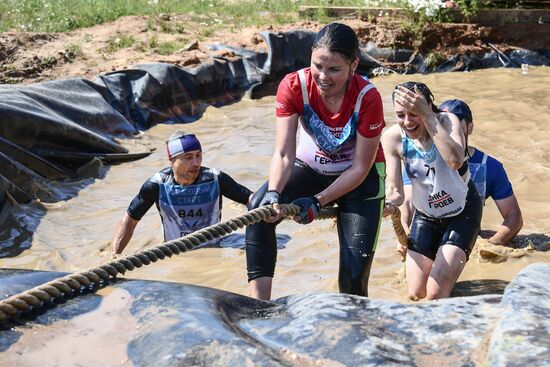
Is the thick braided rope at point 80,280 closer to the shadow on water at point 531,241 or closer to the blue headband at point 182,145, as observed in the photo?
the blue headband at point 182,145

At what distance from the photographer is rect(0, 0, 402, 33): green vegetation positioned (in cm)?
1305

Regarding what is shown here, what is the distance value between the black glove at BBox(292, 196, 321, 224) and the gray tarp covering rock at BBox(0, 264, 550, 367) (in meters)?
1.38

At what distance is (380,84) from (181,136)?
6.76 m

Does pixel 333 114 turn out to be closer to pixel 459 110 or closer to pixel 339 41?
pixel 339 41

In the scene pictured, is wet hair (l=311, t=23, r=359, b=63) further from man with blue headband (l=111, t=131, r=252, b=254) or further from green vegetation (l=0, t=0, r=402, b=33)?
green vegetation (l=0, t=0, r=402, b=33)

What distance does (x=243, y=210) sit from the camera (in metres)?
7.21

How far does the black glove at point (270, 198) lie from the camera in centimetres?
389

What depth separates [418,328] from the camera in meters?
2.18

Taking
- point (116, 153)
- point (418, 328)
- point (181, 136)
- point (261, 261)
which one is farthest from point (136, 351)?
point (116, 153)

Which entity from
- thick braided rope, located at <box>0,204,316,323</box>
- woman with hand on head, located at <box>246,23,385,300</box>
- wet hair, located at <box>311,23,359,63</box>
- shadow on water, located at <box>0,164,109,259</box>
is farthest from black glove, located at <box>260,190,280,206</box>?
shadow on water, located at <box>0,164,109,259</box>

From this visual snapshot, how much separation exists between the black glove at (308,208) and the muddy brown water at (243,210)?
129 centimetres

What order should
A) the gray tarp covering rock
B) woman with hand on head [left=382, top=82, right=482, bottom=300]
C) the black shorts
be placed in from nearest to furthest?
the gray tarp covering rock < woman with hand on head [left=382, top=82, right=482, bottom=300] < the black shorts

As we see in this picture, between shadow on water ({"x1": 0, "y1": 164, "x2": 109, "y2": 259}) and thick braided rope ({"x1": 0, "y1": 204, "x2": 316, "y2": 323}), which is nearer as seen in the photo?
thick braided rope ({"x1": 0, "y1": 204, "x2": 316, "y2": 323})

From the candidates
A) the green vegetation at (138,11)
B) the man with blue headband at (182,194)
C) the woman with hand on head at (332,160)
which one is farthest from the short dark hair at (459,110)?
the green vegetation at (138,11)
